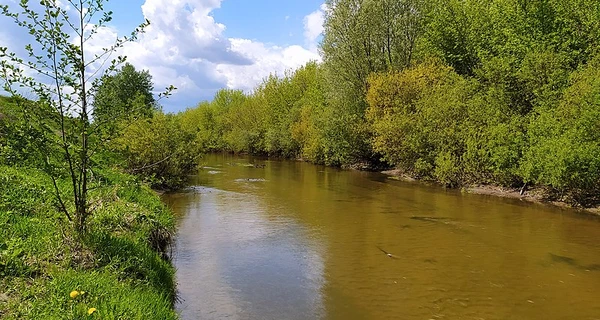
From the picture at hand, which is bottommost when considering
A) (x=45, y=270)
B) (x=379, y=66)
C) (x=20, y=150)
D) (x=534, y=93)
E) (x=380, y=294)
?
(x=380, y=294)

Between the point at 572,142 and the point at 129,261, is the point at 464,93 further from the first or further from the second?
the point at 129,261

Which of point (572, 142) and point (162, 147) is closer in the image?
point (572, 142)

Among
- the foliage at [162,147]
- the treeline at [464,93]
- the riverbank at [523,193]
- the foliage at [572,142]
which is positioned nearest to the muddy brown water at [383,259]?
the riverbank at [523,193]

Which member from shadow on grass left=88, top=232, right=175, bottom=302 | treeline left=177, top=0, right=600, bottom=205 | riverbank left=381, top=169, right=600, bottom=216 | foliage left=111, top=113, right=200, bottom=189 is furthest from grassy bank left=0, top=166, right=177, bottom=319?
riverbank left=381, top=169, right=600, bottom=216

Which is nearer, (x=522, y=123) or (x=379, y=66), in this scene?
(x=522, y=123)

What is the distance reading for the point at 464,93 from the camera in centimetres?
2755

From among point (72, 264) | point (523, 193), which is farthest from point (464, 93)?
point (72, 264)

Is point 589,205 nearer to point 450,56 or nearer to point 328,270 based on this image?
point 328,270

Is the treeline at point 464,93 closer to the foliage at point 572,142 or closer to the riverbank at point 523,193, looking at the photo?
the foliage at point 572,142

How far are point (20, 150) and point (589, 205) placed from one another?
21616mm

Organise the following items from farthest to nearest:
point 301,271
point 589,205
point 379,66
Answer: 1. point 379,66
2. point 589,205
3. point 301,271

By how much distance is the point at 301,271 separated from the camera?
35.8 feet

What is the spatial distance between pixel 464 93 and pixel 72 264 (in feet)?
84.6

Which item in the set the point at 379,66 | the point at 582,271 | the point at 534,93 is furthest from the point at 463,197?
the point at 379,66
